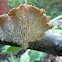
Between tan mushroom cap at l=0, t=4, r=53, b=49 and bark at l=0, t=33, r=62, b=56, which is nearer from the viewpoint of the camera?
tan mushroom cap at l=0, t=4, r=53, b=49

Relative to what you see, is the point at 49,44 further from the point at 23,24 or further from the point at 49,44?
the point at 23,24

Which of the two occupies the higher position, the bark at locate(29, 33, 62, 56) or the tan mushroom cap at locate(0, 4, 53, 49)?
the tan mushroom cap at locate(0, 4, 53, 49)

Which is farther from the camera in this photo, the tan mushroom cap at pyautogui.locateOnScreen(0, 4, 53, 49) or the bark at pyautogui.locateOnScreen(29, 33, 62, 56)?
the bark at pyautogui.locateOnScreen(29, 33, 62, 56)

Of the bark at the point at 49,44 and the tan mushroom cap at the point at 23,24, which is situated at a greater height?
the tan mushroom cap at the point at 23,24

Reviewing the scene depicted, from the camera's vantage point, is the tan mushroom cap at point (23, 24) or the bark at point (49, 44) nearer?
the tan mushroom cap at point (23, 24)

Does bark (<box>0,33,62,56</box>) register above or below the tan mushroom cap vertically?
below

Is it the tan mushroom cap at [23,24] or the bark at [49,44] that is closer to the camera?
the tan mushroom cap at [23,24]

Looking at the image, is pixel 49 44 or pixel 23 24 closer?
pixel 23 24

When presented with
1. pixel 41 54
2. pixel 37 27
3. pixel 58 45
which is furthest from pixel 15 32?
pixel 41 54

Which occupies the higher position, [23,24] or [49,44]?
[23,24]

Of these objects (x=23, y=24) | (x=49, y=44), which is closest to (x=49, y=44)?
(x=49, y=44)

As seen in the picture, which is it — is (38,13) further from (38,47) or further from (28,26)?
(38,47)
